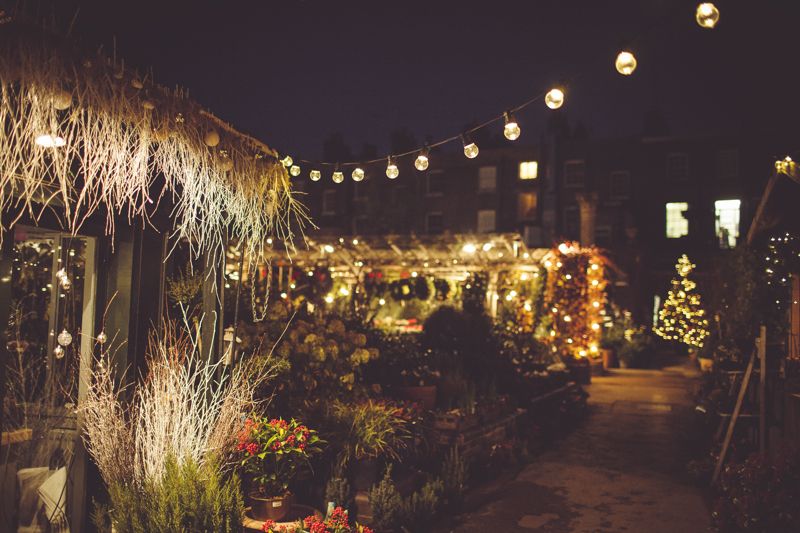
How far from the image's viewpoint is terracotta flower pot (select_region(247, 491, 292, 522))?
359cm

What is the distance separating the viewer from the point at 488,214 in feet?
78.4

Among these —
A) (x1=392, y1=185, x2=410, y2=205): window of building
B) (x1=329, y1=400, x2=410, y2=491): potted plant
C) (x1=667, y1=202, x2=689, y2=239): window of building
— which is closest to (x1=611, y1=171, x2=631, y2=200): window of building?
(x1=667, y1=202, x2=689, y2=239): window of building

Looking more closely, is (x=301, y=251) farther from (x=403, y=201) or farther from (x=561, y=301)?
(x=403, y=201)

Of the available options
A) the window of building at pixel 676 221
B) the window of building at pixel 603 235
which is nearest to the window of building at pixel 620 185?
the window of building at pixel 603 235

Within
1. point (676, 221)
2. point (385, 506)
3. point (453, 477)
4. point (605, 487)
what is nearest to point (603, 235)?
point (676, 221)

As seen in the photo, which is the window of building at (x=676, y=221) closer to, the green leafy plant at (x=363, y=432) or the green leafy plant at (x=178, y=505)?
the green leafy plant at (x=363, y=432)

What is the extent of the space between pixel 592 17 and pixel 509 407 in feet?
15.1

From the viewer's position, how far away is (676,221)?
861 inches

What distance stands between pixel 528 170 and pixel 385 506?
68.8 feet

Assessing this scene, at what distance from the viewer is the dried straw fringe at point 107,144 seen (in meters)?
2.32

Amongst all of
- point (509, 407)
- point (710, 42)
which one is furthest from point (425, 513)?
point (710, 42)

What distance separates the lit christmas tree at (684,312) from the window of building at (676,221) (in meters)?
5.75

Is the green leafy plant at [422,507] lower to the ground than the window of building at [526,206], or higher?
lower

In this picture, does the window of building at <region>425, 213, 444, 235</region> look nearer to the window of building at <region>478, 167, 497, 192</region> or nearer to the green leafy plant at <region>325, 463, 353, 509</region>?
the window of building at <region>478, 167, 497, 192</region>
